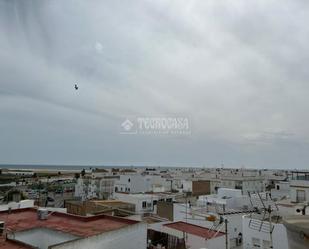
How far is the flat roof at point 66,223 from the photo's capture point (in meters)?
14.0

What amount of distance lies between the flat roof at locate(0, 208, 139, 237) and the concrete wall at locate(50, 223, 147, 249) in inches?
17.1

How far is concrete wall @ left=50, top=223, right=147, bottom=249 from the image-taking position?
11852mm

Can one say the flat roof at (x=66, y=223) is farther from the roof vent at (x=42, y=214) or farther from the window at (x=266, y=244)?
the window at (x=266, y=244)

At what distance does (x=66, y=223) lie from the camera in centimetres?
1545

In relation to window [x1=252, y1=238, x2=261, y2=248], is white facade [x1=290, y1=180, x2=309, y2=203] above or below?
above

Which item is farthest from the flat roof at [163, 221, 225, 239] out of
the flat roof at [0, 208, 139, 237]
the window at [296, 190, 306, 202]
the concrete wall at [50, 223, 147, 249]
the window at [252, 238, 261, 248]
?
the window at [296, 190, 306, 202]

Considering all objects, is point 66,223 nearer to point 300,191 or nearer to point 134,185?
point 300,191

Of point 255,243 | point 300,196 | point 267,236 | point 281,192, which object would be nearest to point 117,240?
point 267,236

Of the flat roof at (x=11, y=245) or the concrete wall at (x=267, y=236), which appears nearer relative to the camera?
the flat roof at (x=11, y=245)

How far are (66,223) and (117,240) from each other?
3.36 metres

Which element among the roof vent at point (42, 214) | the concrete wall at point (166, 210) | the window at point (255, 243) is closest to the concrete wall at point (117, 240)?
the roof vent at point (42, 214)

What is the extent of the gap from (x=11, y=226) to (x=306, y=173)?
32614 mm

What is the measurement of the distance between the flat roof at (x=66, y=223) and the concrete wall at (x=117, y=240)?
434 mm

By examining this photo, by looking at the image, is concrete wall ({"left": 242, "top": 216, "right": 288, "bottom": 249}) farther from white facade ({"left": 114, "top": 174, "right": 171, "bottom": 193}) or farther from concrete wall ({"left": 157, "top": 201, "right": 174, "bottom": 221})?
white facade ({"left": 114, "top": 174, "right": 171, "bottom": 193})
